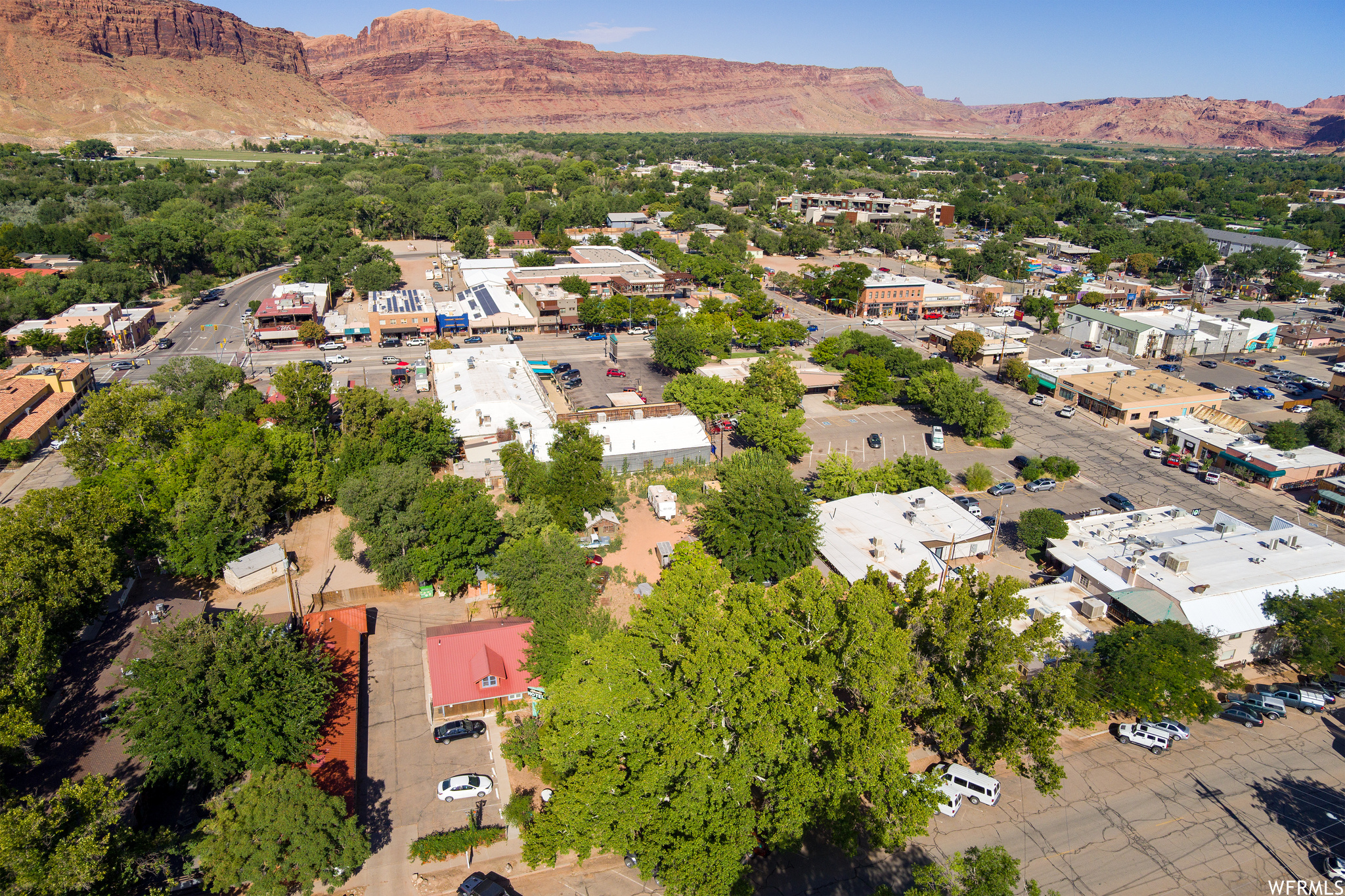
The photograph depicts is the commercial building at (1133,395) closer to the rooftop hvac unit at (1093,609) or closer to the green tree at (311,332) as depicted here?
the rooftop hvac unit at (1093,609)

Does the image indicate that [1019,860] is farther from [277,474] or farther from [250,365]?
[250,365]

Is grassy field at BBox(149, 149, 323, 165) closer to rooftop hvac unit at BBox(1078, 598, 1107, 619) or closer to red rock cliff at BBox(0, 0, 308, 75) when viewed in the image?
red rock cliff at BBox(0, 0, 308, 75)

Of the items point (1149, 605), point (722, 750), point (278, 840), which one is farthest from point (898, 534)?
point (278, 840)

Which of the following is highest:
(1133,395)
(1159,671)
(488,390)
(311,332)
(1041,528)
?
(1133,395)

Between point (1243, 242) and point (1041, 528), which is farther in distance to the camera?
point (1243, 242)

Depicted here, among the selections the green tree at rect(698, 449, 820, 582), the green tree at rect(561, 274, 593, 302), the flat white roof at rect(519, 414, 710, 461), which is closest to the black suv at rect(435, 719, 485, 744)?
the green tree at rect(698, 449, 820, 582)

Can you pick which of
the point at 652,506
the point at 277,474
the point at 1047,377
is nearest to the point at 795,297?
the point at 1047,377

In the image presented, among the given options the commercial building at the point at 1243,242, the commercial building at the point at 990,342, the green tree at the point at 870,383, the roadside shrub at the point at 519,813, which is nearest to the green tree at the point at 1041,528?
the green tree at the point at 870,383

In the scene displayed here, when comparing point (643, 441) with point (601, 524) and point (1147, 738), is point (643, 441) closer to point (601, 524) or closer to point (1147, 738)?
point (601, 524)
